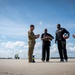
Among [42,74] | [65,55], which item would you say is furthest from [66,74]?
[65,55]

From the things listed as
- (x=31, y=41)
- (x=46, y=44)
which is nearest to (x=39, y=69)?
(x=31, y=41)

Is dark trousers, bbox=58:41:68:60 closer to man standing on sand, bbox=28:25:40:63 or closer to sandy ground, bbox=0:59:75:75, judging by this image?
man standing on sand, bbox=28:25:40:63

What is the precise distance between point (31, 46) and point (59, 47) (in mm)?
1407

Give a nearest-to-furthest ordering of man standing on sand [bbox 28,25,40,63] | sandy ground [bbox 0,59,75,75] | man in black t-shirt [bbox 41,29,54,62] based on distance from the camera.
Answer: sandy ground [bbox 0,59,75,75]
man standing on sand [bbox 28,25,40,63]
man in black t-shirt [bbox 41,29,54,62]

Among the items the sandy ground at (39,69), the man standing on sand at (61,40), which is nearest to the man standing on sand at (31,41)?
the man standing on sand at (61,40)

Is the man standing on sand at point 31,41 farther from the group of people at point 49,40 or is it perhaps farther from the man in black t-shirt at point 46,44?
the man in black t-shirt at point 46,44

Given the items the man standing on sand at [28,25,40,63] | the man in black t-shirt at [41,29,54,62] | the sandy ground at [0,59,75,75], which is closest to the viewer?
the sandy ground at [0,59,75,75]

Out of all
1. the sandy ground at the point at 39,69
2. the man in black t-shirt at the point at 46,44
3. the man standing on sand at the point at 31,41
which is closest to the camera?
the sandy ground at the point at 39,69

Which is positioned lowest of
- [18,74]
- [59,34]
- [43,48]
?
[18,74]

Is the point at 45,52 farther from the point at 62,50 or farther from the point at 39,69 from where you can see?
the point at 39,69

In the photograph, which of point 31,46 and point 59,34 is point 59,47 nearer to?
point 59,34

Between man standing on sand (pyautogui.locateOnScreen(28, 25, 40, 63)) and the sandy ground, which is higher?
man standing on sand (pyautogui.locateOnScreen(28, 25, 40, 63))

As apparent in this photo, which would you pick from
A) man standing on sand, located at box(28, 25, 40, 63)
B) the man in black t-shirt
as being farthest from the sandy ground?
the man in black t-shirt

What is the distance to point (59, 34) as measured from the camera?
32.9ft
